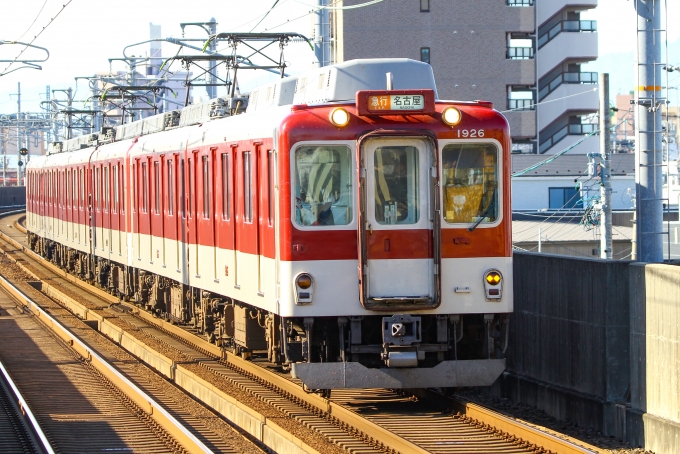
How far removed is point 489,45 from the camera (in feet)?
165

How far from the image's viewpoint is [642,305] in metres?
8.79

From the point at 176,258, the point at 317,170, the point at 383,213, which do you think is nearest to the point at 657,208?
the point at 383,213

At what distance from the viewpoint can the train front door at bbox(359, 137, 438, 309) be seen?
9.88 metres

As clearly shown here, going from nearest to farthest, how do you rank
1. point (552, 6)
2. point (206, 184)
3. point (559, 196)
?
point (206, 184) → point (559, 196) → point (552, 6)

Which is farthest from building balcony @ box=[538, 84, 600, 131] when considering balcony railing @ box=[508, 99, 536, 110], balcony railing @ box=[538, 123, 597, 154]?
balcony railing @ box=[538, 123, 597, 154]

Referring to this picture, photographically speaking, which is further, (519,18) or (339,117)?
(519,18)

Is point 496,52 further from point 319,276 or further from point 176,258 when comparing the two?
point 319,276

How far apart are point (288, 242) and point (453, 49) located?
41591 millimetres

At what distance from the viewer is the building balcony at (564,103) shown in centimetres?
5141

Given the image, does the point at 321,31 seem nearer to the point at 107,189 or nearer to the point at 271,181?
the point at 107,189

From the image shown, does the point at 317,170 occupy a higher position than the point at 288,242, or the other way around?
the point at 317,170

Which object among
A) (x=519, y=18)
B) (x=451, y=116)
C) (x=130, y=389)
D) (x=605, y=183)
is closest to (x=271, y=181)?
(x=451, y=116)

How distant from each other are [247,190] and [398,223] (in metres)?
2.27

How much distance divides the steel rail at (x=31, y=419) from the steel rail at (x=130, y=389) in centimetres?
106
